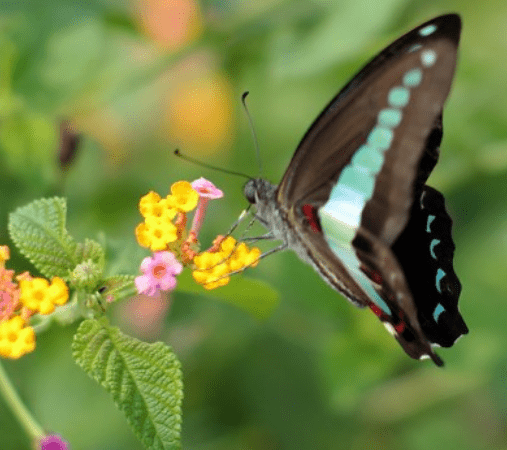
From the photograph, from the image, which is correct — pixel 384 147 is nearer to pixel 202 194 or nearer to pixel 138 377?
pixel 202 194

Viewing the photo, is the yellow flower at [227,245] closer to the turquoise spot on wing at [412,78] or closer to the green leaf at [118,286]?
the green leaf at [118,286]

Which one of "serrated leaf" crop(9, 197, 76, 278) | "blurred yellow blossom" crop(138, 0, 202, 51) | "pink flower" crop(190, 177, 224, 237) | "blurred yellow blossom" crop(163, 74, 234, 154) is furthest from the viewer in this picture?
"blurred yellow blossom" crop(163, 74, 234, 154)

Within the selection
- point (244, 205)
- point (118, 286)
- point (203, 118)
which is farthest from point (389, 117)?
point (203, 118)

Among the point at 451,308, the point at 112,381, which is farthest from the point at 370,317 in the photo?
the point at 112,381

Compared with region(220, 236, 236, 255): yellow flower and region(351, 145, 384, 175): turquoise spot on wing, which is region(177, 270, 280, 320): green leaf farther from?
region(351, 145, 384, 175): turquoise spot on wing

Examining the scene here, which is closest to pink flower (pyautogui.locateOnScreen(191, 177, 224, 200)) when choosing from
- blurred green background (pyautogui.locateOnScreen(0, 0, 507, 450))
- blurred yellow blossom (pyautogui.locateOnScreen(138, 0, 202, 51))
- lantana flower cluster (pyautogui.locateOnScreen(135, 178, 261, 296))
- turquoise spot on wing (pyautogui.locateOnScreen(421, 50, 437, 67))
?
lantana flower cluster (pyautogui.locateOnScreen(135, 178, 261, 296))

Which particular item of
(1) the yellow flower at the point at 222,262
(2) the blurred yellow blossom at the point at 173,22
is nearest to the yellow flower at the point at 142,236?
(1) the yellow flower at the point at 222,262
